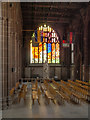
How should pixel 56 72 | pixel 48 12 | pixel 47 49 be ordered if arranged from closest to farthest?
pixel 48 12
pixel 56 72
pixel 47 49

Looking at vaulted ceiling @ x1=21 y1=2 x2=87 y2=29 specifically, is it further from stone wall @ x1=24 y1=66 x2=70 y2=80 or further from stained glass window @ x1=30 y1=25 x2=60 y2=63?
stone wall @ x1=24 y1=66 x2=70 y2=80

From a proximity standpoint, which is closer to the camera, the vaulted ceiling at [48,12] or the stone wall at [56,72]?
the vaulted ceiling at [48,12]

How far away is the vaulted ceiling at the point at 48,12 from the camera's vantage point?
25.5 m

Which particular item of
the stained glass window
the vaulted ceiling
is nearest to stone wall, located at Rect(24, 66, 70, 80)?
the stained glass window

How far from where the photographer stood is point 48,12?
29766 mm

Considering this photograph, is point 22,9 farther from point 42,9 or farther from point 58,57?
point 58,57

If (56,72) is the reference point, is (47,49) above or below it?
above

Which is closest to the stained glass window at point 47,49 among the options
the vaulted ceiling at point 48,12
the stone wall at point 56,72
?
the stone wall at point 56,72

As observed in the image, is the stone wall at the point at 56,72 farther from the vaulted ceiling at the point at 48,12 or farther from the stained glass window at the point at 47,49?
the vaulted ceiling at the point at 48,12

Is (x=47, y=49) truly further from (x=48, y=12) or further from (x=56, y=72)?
(x=48, y=12)

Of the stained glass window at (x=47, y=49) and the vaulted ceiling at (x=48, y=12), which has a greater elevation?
the vaulted ceiling at (x=48, y=12)

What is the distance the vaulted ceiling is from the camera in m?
25.5

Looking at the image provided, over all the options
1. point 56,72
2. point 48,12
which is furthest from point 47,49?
point 48,12

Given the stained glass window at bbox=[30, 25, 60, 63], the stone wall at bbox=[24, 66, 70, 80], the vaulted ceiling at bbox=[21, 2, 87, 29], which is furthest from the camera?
the stained glass window at bbox=[30, 25, 60, 63]
